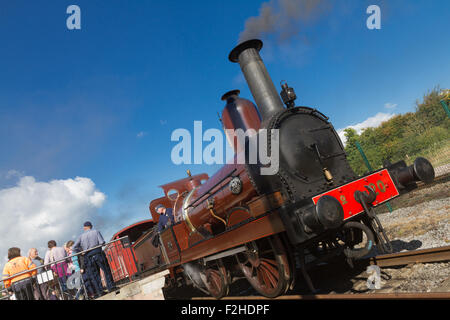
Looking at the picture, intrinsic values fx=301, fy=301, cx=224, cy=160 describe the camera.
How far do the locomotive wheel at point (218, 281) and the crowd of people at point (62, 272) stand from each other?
2.76m

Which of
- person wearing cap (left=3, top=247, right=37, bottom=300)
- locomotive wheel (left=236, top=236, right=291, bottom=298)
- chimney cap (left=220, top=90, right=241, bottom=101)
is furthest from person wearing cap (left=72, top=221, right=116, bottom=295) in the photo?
chimney cap (left=220, top=90, right=241, bottom=101)

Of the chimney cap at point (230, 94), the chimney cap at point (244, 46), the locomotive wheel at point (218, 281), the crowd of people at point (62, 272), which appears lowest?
the locomotive wheel at point (218, 281)

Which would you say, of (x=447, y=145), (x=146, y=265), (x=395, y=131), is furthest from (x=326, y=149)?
(x=395, y=131)

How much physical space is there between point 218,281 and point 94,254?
321 centimetres

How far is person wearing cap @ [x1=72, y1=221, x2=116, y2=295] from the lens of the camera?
21.7 ft

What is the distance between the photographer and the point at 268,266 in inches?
157

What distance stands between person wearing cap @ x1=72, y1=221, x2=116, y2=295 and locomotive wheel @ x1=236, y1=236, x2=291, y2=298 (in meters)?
3.75

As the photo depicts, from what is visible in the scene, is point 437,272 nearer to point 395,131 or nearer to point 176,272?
point 176,272

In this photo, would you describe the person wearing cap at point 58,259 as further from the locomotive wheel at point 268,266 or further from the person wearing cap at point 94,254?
the locomotive wheel at point 268,266

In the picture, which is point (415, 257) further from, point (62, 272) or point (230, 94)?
point (62, 272)

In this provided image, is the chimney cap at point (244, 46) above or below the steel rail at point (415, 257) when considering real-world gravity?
above

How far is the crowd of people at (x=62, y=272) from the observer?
6.20 m

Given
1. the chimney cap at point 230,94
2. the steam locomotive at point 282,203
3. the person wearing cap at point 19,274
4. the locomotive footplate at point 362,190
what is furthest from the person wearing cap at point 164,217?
the locomotive footplate at point 362,190

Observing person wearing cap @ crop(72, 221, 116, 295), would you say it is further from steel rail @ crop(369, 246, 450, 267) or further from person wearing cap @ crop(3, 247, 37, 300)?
steel rail @ crop(369, 246, 450, 267)
